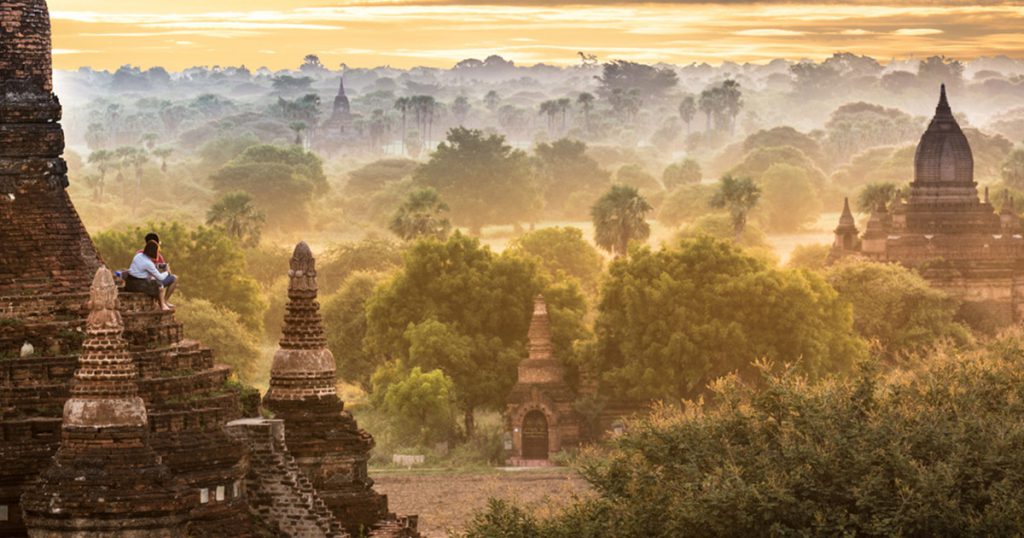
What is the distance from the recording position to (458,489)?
7788 cm

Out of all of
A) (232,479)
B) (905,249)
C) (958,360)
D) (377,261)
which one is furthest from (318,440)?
(377,261)

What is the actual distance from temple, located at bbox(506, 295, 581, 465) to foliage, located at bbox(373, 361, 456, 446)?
1812 mm

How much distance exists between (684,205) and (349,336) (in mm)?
88299

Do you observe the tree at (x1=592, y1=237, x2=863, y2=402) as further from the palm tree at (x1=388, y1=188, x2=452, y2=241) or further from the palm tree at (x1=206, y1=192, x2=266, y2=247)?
the palm tree at (x1=206, y1=192, x2=266, y2=247)

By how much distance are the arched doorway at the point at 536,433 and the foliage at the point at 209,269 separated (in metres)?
17.9

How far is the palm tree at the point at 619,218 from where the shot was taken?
119 metres

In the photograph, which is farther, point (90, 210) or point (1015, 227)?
point (90, 210)

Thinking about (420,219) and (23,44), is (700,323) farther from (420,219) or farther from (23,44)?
(23,44)

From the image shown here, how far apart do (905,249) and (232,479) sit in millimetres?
80098

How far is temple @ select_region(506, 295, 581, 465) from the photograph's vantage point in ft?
279

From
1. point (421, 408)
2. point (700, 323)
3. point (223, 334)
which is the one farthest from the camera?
point (223, 334)

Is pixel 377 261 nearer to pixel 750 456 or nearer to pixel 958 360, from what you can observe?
pixel 958 360

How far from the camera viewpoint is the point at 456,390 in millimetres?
87188

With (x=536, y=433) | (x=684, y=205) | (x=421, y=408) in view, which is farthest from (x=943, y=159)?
(x=684, y=205)
